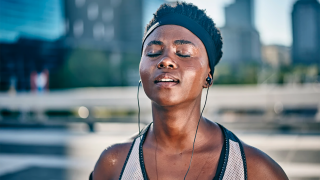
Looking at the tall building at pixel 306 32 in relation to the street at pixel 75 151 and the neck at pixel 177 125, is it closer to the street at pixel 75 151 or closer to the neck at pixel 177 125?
the street at pixel 75 151

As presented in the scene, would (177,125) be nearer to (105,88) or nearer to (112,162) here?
(112,162)

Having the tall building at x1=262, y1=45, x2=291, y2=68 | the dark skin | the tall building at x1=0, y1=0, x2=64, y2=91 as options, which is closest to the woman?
the dark skin

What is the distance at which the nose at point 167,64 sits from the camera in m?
1.27

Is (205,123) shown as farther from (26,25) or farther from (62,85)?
(26,25)

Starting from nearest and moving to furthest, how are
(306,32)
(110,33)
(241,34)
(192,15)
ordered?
(192,15) < (306,32) < (110,33) < (241,34)

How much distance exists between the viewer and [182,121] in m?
1.35

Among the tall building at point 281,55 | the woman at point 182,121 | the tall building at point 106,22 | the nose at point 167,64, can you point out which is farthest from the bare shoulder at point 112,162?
the tall building at point 106,22

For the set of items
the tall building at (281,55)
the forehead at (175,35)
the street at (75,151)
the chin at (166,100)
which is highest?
the tall building at (281,55)

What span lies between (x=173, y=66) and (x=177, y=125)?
0.84 ft

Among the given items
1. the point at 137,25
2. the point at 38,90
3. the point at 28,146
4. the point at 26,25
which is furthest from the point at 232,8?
the point at 28,146

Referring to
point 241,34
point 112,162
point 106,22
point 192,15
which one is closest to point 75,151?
point 112,162

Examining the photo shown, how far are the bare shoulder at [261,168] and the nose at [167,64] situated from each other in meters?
0.47

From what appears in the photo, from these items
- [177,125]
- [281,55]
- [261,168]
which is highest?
[281,55]

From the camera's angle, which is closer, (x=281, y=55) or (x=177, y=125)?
(x=177, y=125)
